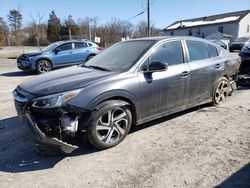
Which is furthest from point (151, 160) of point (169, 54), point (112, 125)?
point (169, 54)

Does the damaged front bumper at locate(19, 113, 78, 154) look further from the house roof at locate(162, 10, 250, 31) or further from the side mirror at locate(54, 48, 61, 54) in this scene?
the house roof at locate(162, 10, 250, 31)

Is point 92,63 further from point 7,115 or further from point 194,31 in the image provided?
point 194,31

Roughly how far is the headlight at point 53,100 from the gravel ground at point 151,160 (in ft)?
2.58

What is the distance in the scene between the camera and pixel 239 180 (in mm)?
3080

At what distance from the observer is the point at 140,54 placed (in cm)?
439

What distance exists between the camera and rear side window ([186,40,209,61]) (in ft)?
16.8

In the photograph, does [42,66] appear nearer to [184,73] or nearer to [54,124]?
[184,73]

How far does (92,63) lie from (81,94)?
148cm

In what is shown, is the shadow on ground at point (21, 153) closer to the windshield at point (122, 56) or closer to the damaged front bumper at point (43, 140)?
the damaged front bumper at point (43, 140)

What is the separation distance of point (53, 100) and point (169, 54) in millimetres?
2279

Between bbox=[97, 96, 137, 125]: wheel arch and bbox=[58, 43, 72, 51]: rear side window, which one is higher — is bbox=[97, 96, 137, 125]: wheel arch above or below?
below

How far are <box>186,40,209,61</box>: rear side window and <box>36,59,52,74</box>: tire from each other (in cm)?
851

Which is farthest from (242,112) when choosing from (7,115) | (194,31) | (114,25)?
(194,31)

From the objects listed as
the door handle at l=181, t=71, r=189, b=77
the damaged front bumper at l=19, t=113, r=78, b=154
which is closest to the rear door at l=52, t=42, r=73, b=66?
the door handle at l=181, t=71, r=189, b=77
